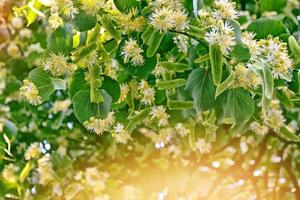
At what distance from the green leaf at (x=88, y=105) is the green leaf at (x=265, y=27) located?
0.65ft

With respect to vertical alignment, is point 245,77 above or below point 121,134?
above

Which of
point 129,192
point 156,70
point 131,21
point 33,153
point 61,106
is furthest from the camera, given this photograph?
point 129,192

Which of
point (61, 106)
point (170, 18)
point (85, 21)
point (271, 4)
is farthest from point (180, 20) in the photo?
point (61, 106)

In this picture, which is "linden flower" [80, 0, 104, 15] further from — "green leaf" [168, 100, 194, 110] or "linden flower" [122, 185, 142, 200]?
"linden flower" [122, 185, 142, 200]

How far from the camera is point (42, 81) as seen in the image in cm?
78

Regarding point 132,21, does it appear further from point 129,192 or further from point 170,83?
point 129,192

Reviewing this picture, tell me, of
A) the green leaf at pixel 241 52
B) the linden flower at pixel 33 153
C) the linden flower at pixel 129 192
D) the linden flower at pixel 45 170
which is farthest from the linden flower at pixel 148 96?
the linden flower at pixel 129 192

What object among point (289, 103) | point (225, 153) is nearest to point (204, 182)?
point (225, 153)

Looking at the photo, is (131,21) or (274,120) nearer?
(131,21)

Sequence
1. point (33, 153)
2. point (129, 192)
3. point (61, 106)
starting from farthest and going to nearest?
point (129, 192), point (61, 106), point (33, 153)

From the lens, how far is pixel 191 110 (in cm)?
95

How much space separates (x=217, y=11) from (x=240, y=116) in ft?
0.44

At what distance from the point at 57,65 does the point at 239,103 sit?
0.22m

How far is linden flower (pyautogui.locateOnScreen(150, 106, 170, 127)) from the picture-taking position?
89cm
